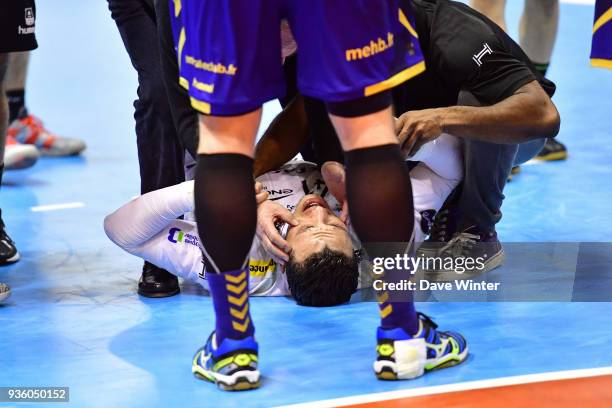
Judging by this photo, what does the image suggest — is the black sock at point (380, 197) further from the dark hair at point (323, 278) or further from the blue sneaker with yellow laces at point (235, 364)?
the dark hair at point (323, 278)

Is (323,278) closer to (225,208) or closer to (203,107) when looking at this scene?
(225,208)

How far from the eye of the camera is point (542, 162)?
16.7 ft

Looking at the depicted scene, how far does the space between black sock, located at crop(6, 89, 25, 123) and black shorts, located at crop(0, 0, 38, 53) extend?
1.86 meters

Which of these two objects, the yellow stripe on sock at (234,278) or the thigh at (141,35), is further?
the thigh at (141,35)

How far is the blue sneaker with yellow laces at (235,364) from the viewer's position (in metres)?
2.64

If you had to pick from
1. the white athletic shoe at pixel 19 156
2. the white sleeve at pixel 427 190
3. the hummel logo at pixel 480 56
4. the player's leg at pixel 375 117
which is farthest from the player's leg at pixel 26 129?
the player's leg at pixel 375 117

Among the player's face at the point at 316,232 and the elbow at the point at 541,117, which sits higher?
the elbow at the point at 541,117

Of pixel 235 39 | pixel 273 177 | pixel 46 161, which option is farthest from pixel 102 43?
pixel 235 39

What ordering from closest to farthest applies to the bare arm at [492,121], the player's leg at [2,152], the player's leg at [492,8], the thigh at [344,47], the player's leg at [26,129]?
the thigh at [344,47] < the bare arm at [492,121] < the player's leg at [2,152] < the player's leg at [492,8] < the player's leg at [26,129]

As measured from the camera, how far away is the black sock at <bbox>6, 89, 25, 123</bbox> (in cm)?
550

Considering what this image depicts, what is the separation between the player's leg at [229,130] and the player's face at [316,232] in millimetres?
622

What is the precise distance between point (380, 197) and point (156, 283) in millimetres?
1222

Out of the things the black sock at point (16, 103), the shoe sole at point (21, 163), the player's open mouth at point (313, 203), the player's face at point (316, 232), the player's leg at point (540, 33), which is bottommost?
the shoe sole at point (21, 163)

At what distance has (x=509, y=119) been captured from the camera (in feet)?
10.9
